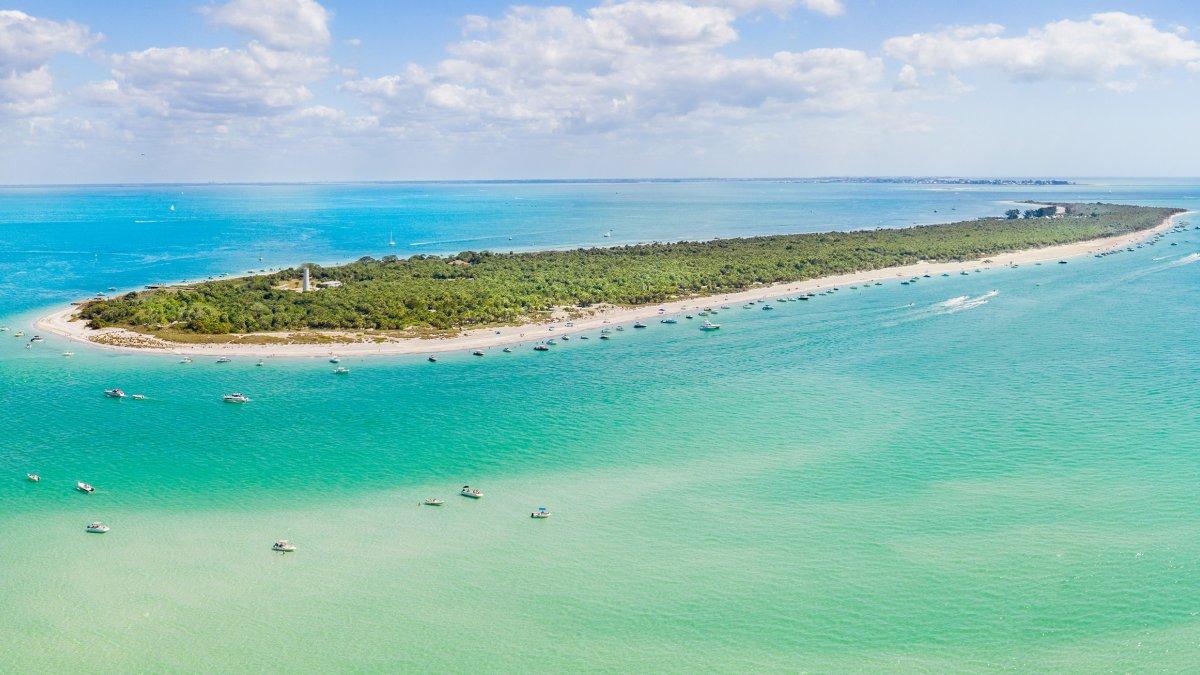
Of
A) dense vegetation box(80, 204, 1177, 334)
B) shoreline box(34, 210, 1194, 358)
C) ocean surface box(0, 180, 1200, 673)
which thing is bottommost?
ocean surface box(0, 180, 1200, 673)

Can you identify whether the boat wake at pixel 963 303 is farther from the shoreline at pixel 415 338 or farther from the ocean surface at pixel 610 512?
the ocean surface at pixel 610 512

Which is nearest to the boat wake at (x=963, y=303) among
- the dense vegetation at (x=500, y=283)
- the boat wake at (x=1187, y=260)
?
the dense vegetation at (x=500, y=283)

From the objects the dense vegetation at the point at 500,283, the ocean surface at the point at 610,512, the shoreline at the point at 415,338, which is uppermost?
the dense vegetation at the point at 500,283

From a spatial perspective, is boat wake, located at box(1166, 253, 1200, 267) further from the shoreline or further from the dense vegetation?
the shoreline

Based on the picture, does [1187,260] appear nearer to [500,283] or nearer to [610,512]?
[500,283]

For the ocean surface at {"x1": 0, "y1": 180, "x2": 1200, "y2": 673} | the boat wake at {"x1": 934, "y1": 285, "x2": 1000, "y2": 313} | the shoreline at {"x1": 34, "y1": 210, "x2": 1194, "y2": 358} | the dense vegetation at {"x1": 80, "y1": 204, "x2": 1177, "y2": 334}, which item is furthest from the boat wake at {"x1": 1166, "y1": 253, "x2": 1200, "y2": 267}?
the ocean surface at {"x1": 0, "y1": 180, "x2": 1200, "y2": 673}

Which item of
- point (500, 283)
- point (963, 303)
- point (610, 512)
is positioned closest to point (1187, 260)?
point (963, 303)
